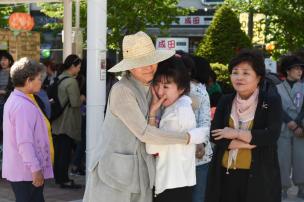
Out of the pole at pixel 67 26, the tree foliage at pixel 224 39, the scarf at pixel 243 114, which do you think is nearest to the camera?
the scarf at pixel 243 114

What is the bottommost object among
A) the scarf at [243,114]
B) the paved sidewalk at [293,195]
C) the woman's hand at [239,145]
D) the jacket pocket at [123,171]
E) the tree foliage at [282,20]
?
the paved sidewalk at [293,195]

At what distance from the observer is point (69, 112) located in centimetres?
769

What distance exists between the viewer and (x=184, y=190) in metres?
3.44

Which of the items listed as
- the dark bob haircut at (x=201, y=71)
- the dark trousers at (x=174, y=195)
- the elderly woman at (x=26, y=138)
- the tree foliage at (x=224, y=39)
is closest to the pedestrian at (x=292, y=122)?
the dark bob haircut at (x=201, y=71)

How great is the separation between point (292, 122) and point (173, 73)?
4.16m

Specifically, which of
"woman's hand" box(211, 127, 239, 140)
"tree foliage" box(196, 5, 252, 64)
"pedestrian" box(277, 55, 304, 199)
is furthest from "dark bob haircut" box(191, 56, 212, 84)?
"tree foliage" box(196, 5, 252, 64)

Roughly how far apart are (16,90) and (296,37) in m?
11.7

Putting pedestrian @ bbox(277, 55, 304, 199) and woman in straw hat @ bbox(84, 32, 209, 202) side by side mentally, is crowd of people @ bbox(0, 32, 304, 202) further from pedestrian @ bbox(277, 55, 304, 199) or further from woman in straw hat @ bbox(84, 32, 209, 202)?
pedestrian @ bbox(277, 55, 304, 199)

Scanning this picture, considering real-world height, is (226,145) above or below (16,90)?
below

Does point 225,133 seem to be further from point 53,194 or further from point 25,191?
point 53,194

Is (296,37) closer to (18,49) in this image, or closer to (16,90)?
(18,49)

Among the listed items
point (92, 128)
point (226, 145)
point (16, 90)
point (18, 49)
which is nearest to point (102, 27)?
point (92, 128)

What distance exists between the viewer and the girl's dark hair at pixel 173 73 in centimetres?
340

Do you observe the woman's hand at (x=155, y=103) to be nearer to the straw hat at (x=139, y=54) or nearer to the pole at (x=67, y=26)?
the straw hat at (x=139, y=54)
